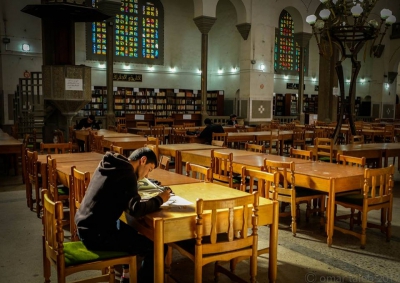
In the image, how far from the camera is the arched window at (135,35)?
17266 mm

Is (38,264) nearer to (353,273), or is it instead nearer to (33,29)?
(353,273)

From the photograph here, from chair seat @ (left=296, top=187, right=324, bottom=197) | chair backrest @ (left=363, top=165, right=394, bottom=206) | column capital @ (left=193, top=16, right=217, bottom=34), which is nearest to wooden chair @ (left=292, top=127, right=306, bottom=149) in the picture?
chair seat @ (left=296, top=187, right=324, bottom=197)

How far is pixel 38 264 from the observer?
3.58 metres

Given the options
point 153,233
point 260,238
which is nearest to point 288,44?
point 260,238

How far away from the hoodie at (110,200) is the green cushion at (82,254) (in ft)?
0.43

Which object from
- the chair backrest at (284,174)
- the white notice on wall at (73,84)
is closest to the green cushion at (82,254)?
the chair backrest at (284,174)

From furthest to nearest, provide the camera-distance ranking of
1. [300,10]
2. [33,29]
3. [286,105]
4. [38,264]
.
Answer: [286,105], [300,10], [33,29], [38,264]

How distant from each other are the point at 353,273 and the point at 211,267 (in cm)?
117

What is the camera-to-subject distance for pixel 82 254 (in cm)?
259

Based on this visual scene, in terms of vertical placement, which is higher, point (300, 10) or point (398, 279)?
point (300, 10)

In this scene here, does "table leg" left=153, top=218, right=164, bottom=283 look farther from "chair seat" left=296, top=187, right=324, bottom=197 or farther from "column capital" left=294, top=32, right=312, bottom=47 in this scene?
"column capital" left=294, top=32, right=312, bottom=47

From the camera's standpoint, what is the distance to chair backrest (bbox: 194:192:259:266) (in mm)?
2496

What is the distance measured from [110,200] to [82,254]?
37 centimetres

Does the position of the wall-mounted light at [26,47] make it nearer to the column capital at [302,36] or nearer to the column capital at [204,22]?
the column capital at [204,22]
